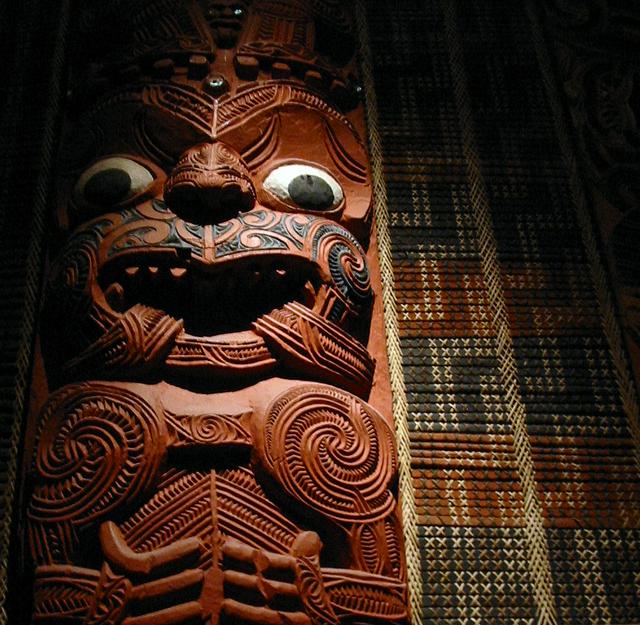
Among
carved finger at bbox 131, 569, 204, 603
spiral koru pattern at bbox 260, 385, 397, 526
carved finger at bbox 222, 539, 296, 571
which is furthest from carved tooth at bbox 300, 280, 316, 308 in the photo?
carved finger at bbox 131, 569, 204, 603

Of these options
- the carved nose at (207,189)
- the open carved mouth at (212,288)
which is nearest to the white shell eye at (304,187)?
the carved nose at (207,189)

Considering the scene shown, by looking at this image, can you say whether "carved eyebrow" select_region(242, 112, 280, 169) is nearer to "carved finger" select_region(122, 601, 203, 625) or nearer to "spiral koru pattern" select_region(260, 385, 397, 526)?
"spiral koru pattern" select_region(260, 385, 397, 526)

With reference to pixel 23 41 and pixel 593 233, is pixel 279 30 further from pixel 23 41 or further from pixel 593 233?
pixel 593 233

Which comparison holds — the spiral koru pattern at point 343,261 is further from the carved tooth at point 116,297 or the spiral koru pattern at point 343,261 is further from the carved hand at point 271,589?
the carved hand at point 271,589

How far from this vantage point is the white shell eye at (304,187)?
11.9ft

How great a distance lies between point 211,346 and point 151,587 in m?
0.86

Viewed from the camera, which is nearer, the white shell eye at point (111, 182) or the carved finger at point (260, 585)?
the carved finger at point (260, 585)

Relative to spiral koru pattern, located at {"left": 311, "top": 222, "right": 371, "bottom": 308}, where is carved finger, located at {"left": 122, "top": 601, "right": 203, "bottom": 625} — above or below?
below

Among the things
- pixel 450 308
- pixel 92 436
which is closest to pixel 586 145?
pixel 450 308

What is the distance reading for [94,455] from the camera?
2994 millimetres

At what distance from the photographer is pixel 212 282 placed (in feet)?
11.1

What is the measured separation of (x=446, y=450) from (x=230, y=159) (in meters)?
1.42

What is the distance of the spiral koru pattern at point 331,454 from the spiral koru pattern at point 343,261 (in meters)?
0.43

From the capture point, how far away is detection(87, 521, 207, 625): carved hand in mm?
2717
